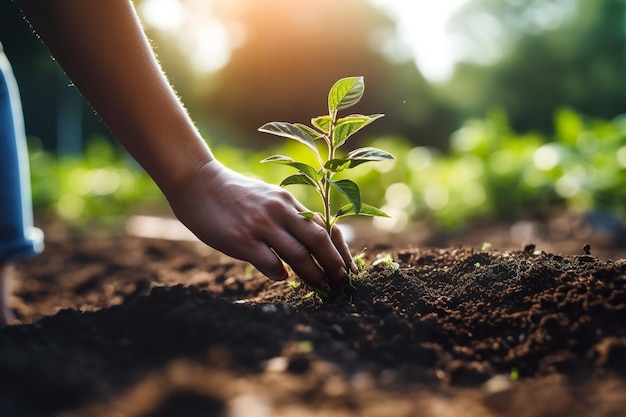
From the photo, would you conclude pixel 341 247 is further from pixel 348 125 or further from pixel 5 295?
pixel 5 295

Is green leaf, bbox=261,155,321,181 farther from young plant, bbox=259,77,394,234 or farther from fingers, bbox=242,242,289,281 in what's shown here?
fingers, bbox=242,242,289,281

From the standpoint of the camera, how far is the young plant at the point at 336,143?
4.85ft

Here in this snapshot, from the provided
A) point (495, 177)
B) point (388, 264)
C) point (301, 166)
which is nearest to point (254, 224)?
point (301, 166)

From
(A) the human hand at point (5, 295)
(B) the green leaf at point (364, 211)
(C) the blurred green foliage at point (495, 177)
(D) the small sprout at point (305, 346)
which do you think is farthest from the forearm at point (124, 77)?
(C) the blurred green foliage at point (495, 177)

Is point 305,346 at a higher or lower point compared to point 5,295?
lower

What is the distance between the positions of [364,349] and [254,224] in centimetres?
43

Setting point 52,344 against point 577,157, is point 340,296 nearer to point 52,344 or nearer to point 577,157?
point 52,344

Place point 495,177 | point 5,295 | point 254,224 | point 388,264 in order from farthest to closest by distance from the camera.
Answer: point 495,177 → point 5,295 → point 388,264 → point 254,224

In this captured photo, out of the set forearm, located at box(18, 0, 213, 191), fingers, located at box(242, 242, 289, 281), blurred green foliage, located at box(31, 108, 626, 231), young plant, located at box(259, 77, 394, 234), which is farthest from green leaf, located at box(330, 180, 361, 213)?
blurred green foliage, located at box(31, 108, 626, 231)

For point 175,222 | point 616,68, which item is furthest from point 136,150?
point 616,68

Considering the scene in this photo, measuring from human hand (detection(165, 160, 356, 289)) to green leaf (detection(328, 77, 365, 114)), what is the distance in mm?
273

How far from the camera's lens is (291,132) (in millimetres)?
1535

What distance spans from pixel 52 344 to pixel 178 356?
0.35 m

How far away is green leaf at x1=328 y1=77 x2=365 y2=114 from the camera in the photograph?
149 cm
